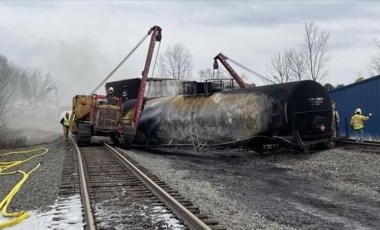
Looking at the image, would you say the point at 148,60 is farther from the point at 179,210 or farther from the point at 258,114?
the point at 179,210

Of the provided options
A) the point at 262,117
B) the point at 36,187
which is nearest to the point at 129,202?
the point at 36,187

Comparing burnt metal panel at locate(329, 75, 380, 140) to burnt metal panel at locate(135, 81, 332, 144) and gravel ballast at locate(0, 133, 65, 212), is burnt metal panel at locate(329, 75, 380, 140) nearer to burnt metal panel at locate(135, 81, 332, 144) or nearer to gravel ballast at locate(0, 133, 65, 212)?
burnt metal panel at locate(135, 81, 332, 144)

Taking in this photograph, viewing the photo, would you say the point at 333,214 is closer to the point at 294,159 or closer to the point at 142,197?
the point at 142,197

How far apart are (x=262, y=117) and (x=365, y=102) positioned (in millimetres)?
11119

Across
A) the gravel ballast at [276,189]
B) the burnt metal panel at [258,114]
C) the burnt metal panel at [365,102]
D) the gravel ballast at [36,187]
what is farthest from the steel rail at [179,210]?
the burnt metal panel at [365,102]

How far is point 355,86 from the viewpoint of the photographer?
26.1 m

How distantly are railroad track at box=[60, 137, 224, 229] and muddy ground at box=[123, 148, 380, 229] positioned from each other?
56 cm

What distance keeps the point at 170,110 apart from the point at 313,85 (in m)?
7.25

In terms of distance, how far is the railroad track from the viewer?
6422mm

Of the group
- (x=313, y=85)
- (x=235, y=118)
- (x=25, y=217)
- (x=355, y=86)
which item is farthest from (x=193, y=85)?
(x=25, y=217)

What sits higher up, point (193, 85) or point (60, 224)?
point (193, 85)

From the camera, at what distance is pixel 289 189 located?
1097cm

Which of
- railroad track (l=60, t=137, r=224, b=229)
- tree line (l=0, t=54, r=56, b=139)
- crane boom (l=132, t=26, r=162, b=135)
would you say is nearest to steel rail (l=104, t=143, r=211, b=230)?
railroad track (l=60, t=137, r=224, b=229)

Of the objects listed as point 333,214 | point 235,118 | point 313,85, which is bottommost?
point 333,214
